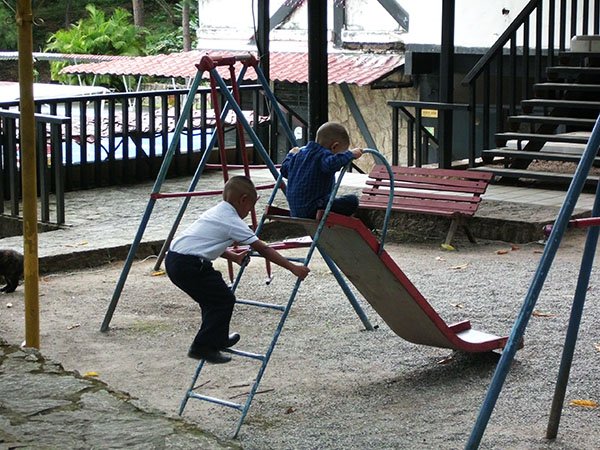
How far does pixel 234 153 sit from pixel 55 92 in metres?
6.07

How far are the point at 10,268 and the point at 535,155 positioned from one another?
21.8ft

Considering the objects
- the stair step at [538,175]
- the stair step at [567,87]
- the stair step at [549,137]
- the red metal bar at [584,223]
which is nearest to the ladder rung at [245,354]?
the red metal bar at [584,223]

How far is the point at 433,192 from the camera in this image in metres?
10.9

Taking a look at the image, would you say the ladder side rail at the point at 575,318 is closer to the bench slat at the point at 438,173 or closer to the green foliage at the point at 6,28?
the bench slat at the point at 438,173

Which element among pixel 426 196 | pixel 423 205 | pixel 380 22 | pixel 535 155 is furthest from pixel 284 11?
pixel 423 205

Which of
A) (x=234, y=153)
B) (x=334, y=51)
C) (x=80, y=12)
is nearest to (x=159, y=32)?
(x=80, y=12)

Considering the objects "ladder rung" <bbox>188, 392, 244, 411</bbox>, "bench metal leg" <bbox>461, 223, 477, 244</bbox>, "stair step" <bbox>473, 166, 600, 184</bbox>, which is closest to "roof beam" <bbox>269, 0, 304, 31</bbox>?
"stair step" <bbox>473, 166, 600, 184</bbox>

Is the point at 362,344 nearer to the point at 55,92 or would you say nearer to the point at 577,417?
the point at 577,417

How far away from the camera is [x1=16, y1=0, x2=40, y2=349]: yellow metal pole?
5656 mm

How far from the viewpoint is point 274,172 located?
7.81 meters

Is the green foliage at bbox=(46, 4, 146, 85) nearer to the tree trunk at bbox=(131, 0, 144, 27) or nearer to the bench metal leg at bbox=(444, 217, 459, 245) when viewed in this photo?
the tree trunk at bbox=(131, 0, 144, 27)

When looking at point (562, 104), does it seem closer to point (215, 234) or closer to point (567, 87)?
point (567, 87)

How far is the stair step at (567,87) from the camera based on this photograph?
1355 cm

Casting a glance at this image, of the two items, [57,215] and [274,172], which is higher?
[274,172]
